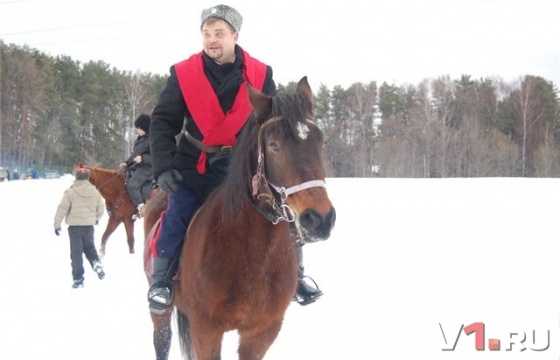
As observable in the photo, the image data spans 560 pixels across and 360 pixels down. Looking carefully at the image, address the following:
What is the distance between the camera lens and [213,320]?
2928 millimetres

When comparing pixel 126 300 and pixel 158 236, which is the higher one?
pixel 158 236

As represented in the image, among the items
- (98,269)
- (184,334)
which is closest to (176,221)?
(184,334)

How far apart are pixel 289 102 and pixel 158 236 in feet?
4.71

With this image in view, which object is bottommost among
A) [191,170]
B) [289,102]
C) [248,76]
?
[191,170]

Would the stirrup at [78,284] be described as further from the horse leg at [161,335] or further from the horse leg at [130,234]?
the horse leg at [161,335]

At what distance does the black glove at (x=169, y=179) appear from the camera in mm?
3250

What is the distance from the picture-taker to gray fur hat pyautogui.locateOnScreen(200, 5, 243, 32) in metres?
3.36

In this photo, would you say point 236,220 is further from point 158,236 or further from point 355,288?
point 355,288

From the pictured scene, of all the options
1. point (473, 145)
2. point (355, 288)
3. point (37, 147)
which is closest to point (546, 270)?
point (355, 288)

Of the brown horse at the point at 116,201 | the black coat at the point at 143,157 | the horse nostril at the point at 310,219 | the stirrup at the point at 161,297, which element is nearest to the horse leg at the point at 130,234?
the brown horse at the point at 116,201

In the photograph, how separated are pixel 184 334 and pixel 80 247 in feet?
19.3

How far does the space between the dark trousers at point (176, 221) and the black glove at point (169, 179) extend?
0.36 feet

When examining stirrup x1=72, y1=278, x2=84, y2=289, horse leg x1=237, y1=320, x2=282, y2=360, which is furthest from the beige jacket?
horse leg x1=237, y1=320, x2=282, y2=360

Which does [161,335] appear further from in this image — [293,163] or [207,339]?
[293,163]
